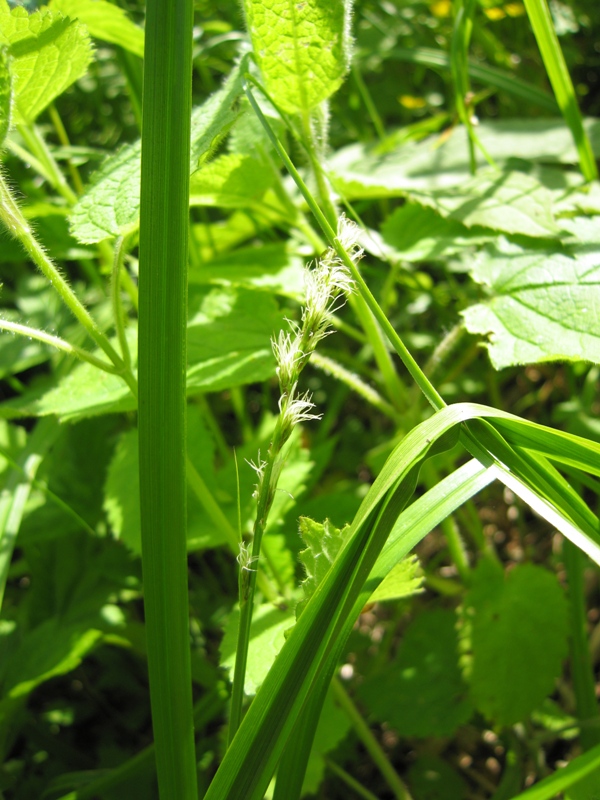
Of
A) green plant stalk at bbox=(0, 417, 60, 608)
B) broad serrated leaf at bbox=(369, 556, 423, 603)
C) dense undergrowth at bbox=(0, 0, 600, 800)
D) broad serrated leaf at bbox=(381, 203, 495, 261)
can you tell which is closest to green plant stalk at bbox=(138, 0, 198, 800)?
dense undergrowth at bbox=(0, 0, 600, 800)

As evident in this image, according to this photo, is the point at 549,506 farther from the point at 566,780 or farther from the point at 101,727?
the point at 101,727

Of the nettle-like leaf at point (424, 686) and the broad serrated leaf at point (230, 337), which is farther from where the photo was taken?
the nettle-like leaf at point (424, 686)

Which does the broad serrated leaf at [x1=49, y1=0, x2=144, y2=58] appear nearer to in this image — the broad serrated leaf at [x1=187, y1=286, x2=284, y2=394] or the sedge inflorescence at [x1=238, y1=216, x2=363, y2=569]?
the broad serrated leaf at [x1=187, y1=286, x2=284, y2=394]

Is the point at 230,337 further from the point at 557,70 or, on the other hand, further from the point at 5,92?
the point at 557,70

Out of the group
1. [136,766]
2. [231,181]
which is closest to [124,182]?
[231,181]

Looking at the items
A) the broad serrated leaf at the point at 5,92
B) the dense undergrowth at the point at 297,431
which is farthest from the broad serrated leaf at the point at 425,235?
the broad serrated leaf at the point at 5,92

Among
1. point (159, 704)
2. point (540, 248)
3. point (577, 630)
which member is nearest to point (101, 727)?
point (159, 704)

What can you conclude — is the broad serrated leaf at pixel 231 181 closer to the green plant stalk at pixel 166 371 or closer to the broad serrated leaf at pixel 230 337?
the broad serrated leaf at pixel 230 337
